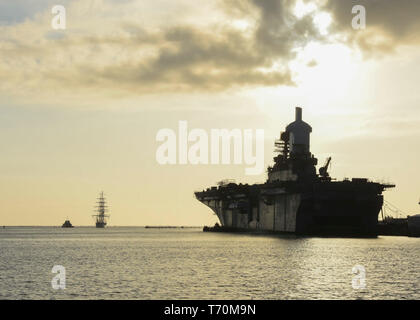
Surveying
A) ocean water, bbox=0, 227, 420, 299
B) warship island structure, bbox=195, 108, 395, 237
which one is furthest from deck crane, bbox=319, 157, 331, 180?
ocean water, bbox=0, 227, 420, 299

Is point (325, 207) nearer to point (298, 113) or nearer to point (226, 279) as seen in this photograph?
point (298, 113)

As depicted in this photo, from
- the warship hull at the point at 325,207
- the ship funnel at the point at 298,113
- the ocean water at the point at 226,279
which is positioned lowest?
the ocean water at the point at 226,279

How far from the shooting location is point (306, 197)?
107 meters

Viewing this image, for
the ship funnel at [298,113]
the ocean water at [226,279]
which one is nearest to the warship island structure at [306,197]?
the ship funnel at [298,113]

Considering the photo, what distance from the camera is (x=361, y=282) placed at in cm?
4559

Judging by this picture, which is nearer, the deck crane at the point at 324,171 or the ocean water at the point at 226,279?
the ocean water at the point at 226,279

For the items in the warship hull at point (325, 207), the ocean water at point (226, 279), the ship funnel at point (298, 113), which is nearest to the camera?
the ocean water at point (226, 279)

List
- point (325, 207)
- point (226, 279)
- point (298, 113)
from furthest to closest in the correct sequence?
point (298, 113) → point (325, 207) → point (226, 279)

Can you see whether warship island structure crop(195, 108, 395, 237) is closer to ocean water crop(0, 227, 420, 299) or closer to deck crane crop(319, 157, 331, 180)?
deck crane crop(319, 157, 331, 180)

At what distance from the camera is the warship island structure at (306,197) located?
4149 inches

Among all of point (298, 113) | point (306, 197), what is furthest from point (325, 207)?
point (298, 113)

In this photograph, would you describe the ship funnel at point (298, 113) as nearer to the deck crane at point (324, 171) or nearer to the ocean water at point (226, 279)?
the deck crane at point (324, 171)

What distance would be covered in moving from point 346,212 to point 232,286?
68784 mm

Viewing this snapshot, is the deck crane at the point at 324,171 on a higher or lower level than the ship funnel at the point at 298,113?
lower
